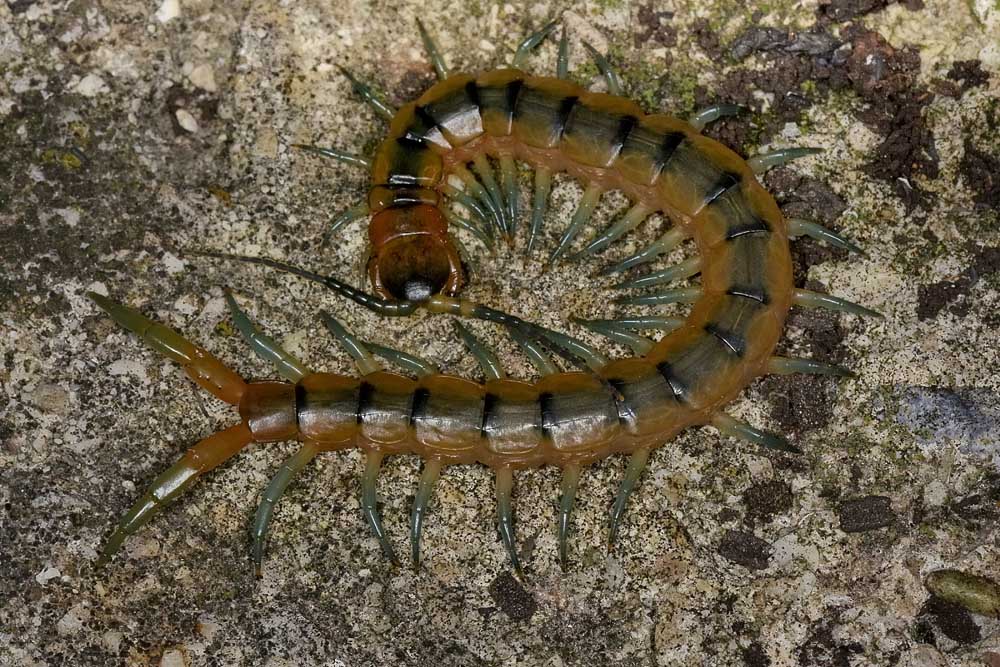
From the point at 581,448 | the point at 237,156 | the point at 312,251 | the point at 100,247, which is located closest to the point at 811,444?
the point at 581,448

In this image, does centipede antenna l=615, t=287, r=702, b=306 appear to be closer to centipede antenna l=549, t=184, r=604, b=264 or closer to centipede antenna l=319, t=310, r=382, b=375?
centipede antenna l=549, t=184, r=604, b=264

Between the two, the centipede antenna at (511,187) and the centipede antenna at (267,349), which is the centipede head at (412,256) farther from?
the centipede antenna at (267,349)

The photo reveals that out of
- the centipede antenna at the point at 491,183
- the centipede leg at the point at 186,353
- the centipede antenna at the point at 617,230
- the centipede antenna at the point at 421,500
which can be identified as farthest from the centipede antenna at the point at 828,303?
the centipede leg at the point at 186,353

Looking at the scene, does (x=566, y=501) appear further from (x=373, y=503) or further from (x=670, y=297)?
(x=670, y=297)

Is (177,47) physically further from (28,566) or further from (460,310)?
(28,566)

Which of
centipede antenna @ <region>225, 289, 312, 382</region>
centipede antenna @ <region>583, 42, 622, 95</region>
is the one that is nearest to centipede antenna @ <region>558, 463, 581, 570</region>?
centipede antenna @ <region>225, 289, 312, 382</region>

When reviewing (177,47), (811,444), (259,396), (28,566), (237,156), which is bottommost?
(811,444)

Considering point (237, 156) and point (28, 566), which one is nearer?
point (28, 566)

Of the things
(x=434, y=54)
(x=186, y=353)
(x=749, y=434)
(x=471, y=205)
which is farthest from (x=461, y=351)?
(x=434, y=54)
